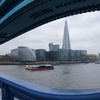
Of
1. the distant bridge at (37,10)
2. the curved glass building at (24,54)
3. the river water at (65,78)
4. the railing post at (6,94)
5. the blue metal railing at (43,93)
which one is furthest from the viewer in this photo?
the curved glass building at (24,54)

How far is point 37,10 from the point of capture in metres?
15.6

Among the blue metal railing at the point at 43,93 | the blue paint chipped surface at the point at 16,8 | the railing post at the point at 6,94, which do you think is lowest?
the railing post at the point at 6,94

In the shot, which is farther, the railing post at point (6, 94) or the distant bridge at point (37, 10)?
the distant bridge at point (37, 10)

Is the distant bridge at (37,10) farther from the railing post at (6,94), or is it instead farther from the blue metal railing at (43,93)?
the blue metal railing at (43,93)

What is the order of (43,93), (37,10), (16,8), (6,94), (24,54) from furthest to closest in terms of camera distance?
(24,54)
(37,10)
(16,8)
(6,94)
(43,93)

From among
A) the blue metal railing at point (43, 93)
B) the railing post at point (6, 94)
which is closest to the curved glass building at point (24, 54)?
the railing post at point (6, 94)

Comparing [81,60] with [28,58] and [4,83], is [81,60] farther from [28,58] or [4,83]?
[4,83]

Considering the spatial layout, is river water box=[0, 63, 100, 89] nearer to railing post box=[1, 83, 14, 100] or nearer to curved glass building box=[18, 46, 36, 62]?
railing post box=[1, 83, 14, 100]

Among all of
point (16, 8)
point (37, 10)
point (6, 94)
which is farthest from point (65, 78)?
point (6, 94)

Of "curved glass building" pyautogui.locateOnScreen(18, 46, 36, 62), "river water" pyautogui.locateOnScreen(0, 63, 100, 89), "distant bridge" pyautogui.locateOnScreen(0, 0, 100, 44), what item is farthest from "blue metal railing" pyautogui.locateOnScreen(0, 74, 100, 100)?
"curved glass building" pyautogui.locateOnScreen(18, 46, 36, 62)

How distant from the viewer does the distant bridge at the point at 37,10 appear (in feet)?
44.7

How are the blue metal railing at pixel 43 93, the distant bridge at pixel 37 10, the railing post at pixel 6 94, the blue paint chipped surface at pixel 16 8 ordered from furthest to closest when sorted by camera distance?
the distant bridge at pixel 37 10, the blue paint chipped surface at pixel 16 8, the railing post at pixel 6 94, the blue metal railing at pixel 43 93

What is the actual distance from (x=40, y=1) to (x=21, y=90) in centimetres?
1238

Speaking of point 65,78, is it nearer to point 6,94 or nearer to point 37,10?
point 37,10
